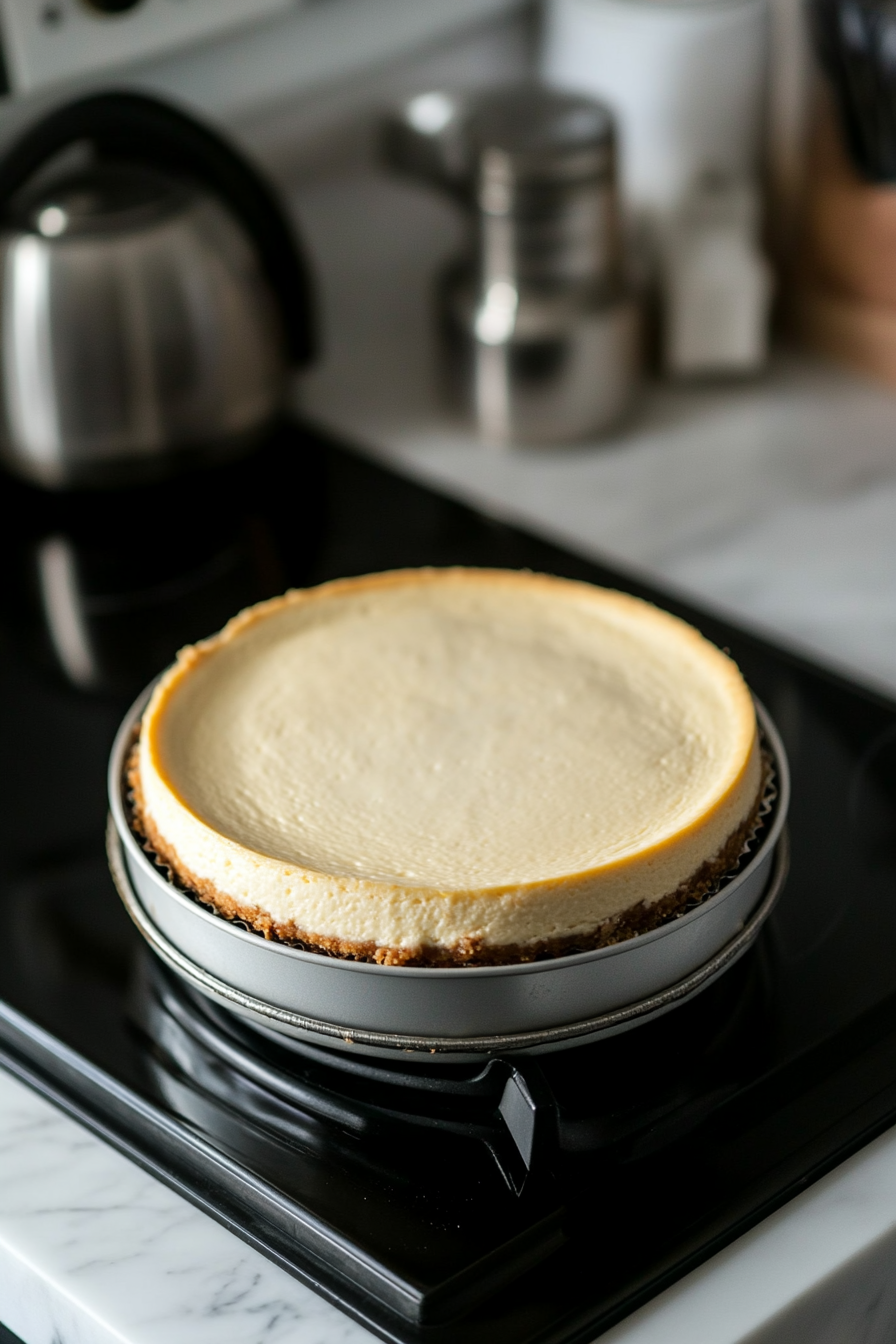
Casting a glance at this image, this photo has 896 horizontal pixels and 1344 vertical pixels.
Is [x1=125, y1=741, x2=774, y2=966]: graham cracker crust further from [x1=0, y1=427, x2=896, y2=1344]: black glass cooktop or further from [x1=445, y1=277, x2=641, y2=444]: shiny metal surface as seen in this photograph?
[x1=445, y1=277, x2=641, y2=444]: shiny metal surface

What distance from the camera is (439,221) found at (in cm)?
141

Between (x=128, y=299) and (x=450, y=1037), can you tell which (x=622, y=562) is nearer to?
(x=128, y=299)

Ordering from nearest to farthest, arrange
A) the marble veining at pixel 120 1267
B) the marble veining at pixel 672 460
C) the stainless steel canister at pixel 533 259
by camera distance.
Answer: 1. the marble veining at pixel 120 1267
2. the marble veining at pixel 672 460
3. the stainless steel canister at pixel 533 259

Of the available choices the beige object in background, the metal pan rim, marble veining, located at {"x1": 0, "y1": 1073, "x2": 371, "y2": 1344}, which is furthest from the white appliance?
marble veining, located at {"x1": 0, "y1": 1073, "x2": 371, "y2": 1344}

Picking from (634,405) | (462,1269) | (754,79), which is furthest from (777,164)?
(462,1269)

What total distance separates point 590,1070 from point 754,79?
36.1 inches

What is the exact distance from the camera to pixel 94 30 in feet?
3.57

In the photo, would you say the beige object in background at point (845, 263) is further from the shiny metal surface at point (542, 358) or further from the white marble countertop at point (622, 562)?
the shiny metal surface at point (542, 358)

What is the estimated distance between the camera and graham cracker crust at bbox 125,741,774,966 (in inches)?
21.5

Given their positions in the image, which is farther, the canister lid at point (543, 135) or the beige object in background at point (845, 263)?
the beige object in background at point (845, 263)

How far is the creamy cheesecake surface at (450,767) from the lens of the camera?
554 millimetres

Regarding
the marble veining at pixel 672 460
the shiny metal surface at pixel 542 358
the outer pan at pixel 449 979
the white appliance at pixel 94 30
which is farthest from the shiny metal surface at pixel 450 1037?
the white appliance at pixel 94 30

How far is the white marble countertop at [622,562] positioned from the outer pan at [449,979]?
0.32 ft

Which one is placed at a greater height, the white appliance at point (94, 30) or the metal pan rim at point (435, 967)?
the white appliance at point (94, 30)
